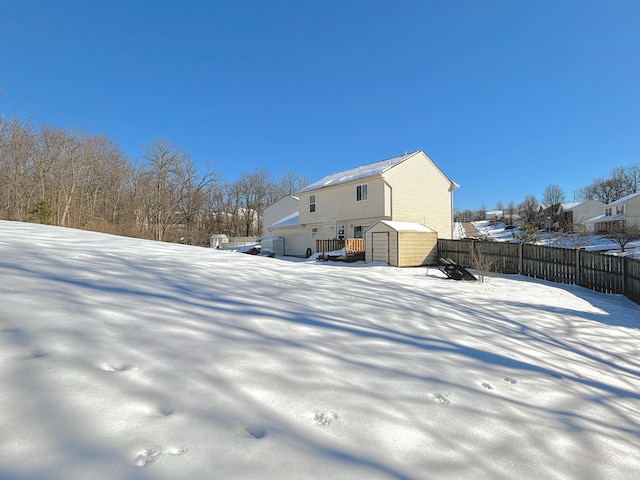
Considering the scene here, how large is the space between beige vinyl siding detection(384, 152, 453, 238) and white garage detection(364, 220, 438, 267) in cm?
296

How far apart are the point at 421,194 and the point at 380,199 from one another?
11.1ft

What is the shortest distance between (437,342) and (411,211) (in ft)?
58.7

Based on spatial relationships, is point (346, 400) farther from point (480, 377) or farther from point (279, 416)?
point (480, 377)

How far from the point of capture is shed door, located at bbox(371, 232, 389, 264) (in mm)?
16444

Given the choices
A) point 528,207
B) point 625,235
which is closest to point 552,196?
point 528,207

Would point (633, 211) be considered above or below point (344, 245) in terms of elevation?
above

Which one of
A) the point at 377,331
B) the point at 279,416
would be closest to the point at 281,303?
the point at 377,331

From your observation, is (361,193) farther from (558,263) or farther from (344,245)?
(558,263)

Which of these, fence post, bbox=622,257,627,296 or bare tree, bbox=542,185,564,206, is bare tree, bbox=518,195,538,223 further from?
fence post, bbox=622,257,627,296

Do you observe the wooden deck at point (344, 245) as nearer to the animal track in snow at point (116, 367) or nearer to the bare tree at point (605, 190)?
the animal track in snow at point (116, 367)

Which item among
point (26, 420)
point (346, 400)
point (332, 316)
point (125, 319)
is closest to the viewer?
point (26, 420)

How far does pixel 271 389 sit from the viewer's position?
80.0 inches

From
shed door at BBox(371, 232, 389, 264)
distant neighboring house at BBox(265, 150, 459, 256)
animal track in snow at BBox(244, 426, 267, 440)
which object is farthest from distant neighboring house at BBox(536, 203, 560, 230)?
animal track in snow at BBox(244, 426, 267, 440)

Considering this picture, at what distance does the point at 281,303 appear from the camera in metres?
3.79
